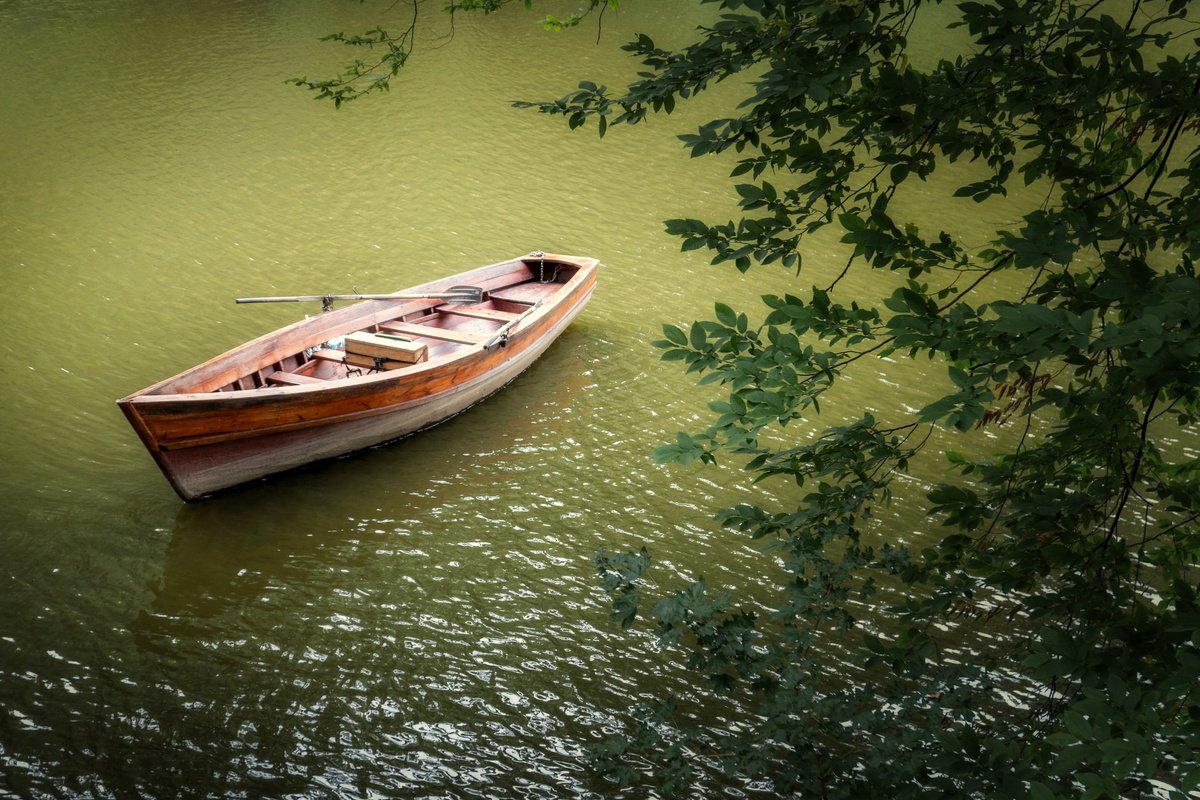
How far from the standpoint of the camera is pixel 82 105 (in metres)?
15.7

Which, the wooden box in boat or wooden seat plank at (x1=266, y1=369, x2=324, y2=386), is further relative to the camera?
the wooden box in boat

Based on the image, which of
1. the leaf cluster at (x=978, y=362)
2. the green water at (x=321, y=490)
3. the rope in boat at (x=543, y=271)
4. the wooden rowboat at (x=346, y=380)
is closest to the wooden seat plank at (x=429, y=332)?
the wooden rowboat at (x=346, y=380)


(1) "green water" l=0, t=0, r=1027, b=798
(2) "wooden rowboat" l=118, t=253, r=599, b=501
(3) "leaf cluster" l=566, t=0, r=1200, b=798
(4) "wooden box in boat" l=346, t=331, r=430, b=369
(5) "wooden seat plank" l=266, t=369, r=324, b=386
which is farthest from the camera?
(4) "wooden box in boat" l=346, t=331, r=430, b=369

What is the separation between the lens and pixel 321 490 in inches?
307

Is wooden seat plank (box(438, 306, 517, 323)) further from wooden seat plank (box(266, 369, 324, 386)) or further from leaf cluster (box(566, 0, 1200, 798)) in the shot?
leaf cluster (box(566, 0, 1200, 798))

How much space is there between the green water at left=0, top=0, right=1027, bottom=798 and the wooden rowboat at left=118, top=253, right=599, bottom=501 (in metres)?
0.27

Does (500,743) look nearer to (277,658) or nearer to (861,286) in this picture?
(277,658)

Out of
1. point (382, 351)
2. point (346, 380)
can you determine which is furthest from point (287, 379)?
point (382, 351)

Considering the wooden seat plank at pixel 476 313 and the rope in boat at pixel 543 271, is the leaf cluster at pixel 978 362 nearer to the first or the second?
the wooden seat plank at pixel 476 313

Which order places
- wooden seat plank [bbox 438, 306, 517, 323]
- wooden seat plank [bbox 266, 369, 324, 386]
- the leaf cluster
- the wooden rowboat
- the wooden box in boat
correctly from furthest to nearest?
wooden seat plank [bbox 438, 306, 517, 323]
the wooden box in boat
wooden seat plank [bbox 266, 369, 324, 386]
the wooden rowboat
the leaf cluster

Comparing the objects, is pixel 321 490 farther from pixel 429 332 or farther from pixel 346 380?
pixel 429 332

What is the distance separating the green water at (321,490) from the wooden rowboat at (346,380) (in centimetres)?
27

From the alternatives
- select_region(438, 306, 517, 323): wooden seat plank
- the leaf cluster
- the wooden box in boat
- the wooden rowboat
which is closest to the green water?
the wooden rowboat

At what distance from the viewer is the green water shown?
17.8ft
